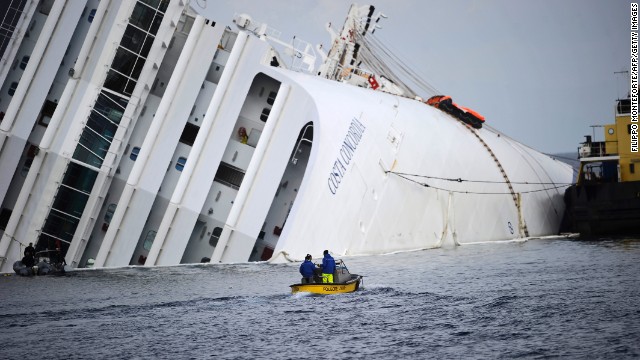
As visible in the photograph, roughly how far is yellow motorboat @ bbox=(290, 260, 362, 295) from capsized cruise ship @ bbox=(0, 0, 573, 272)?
1.70 m

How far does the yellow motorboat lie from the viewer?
21.2 m

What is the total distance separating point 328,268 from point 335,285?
54cm

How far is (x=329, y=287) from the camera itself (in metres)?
21.6

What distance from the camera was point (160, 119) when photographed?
23156mm

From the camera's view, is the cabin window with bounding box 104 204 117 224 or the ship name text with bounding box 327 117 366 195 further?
the ship name text with bounding box 327 117 366 195

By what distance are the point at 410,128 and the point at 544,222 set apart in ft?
33.2

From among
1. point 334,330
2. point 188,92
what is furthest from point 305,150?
point 334,330

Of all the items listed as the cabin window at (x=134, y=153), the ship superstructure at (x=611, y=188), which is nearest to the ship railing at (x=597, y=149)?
the ship superstructure at (x=611, y=188)

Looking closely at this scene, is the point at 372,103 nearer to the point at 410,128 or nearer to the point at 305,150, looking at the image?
the point at 410,128

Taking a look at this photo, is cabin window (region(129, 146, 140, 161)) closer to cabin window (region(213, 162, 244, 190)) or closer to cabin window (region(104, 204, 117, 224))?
cabin window (region(104, 204, 117, 224))

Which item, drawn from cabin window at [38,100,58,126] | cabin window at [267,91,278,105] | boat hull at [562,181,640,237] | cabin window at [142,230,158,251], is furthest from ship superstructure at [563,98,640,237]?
cabin window at [38,100,58,126]

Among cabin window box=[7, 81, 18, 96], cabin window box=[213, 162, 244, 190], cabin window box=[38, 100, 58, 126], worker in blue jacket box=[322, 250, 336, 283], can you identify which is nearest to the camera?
worker in blue jacket box=[322, 250, 336, 283]

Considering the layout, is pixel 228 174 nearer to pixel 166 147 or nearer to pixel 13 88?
pixel 166 147

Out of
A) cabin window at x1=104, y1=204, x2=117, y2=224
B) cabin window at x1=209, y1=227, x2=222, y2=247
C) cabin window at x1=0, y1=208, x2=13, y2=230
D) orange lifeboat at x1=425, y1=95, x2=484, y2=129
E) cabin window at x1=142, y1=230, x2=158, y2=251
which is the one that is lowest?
cabin window at x1=0, y1=208, x2=13, y2=230
